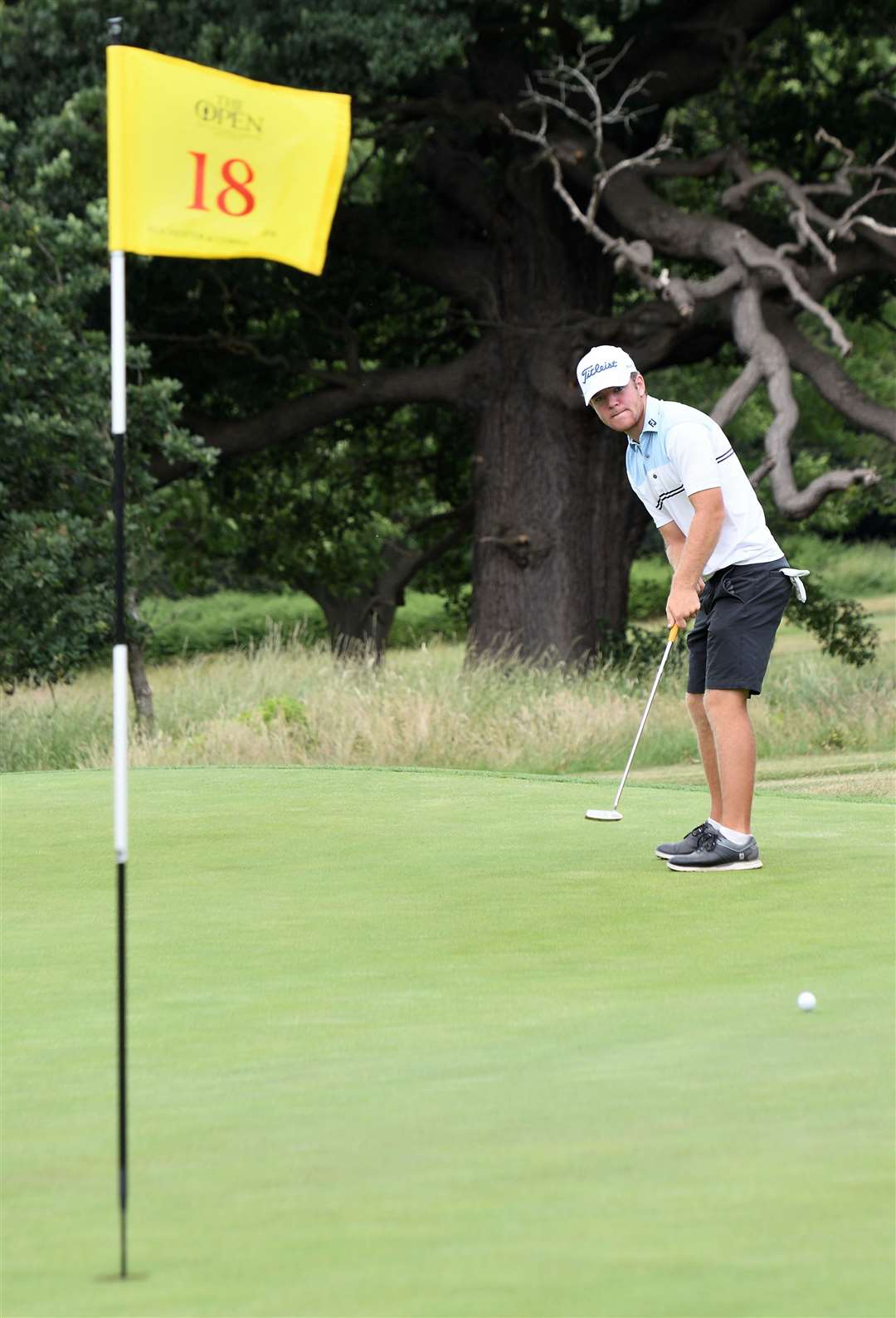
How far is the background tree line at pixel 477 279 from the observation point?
16391 millimetres

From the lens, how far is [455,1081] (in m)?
4.00

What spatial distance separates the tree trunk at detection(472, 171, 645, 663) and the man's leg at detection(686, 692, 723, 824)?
11.9 m

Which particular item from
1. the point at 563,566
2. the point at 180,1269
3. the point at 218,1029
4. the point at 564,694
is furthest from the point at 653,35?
the point at 180,1269

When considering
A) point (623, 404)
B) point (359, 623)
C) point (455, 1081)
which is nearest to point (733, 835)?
point (623, 404)

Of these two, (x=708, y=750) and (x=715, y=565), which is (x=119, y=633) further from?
(x=708, y=750)

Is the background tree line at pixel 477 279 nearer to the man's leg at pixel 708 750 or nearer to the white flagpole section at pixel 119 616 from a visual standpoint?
the man's leg at pixel 708 750

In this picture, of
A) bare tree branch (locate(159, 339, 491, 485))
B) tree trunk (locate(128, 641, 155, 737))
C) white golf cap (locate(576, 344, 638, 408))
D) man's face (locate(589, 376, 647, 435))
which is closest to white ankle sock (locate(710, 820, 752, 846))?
man's face (locate(589, 376, 647, 435))

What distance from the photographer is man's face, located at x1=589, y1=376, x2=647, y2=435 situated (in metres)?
6.89

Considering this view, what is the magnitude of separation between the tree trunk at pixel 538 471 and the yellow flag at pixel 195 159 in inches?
585

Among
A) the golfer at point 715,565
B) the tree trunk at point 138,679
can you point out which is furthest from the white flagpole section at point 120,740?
the tree trunk at point 138,679

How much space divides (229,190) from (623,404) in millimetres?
2660

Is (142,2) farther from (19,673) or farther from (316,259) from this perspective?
(316,259)

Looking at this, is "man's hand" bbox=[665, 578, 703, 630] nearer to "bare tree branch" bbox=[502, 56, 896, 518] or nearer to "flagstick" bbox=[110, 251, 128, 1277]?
"flagstick" bbox=[110, 251, 128, 1277]

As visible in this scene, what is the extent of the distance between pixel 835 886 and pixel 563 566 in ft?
44.6
